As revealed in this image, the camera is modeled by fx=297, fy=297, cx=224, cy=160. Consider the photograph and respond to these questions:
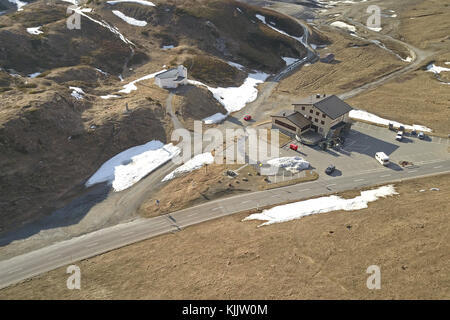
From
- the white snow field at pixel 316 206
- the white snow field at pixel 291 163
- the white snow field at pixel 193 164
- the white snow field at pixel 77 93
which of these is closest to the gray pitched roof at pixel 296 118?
the white snow field at pixel 291 163

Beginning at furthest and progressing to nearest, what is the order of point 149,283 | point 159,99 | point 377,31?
point 377,31
point 159,99
point 149,283

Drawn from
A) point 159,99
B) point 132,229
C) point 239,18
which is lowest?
point 132,229

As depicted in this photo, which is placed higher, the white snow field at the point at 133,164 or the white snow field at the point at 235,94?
the white snow field at the point at 235,94

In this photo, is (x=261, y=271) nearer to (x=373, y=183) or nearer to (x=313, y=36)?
(x=373, y=183)

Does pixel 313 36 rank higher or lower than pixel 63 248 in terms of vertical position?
higher

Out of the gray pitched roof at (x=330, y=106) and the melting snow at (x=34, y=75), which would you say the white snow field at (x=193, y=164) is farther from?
the melting snow at (x=34, y=75)

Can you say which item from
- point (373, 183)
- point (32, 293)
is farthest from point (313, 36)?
point (32, 293)
